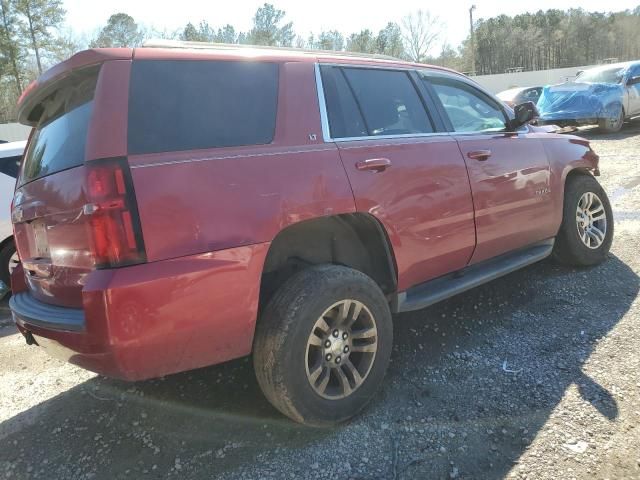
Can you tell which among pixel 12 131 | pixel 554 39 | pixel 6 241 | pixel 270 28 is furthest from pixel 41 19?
pixel 554 39

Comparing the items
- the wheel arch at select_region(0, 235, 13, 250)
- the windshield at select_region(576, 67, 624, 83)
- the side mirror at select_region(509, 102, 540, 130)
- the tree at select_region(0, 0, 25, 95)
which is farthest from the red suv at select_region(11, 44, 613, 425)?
the tree at select_region(0, 0, 25, 95)

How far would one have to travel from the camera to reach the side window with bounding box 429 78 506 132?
380 centimetres

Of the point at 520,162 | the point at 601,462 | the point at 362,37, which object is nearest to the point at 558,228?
the point at 520,162

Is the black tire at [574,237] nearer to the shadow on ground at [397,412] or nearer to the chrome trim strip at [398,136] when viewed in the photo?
the shadow on ground at [397,412]

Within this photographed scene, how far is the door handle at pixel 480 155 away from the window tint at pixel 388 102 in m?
0.35

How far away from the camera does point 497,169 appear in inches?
149

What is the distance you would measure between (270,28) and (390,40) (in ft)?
66.1

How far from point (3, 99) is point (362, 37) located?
50.7 m

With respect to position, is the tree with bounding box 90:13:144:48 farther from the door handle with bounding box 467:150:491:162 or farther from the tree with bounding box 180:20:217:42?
the door handle with bounding box 467:150:491:162

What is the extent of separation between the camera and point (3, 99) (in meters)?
37.1

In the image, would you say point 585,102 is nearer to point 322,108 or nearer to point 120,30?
point 322,108

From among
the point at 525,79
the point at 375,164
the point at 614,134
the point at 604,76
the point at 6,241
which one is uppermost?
the point at 525,79

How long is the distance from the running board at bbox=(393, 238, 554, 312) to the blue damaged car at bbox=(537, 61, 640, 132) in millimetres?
10428

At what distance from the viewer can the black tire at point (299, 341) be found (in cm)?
252
